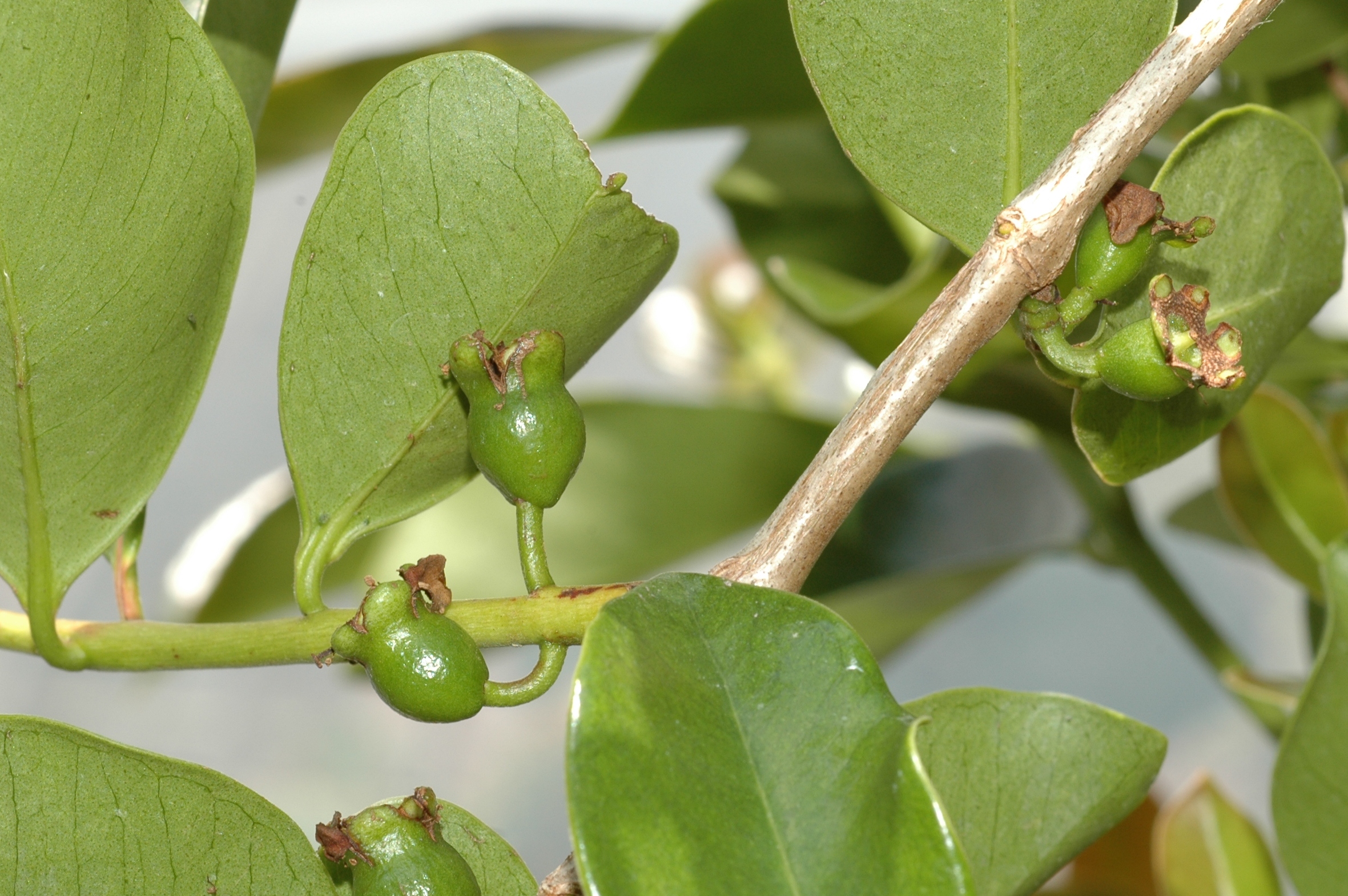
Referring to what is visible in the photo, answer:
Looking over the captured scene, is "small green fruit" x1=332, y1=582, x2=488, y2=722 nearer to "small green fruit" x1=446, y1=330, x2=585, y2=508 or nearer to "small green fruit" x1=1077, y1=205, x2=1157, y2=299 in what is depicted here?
"small green fruit" x1=446, y1=330, x2=585, y2=508

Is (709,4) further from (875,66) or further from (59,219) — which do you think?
(59,219)

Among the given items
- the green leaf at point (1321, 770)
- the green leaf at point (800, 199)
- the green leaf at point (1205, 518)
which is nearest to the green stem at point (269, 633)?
the green leaf at point (1321, 770)

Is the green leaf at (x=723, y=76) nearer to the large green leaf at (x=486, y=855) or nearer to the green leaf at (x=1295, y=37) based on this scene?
the green leaf at (x=1295, y=37)

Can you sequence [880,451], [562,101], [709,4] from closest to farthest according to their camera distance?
[880,451] < [709,4] < [562,101]

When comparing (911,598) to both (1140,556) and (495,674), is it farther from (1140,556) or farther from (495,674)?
(495,674)

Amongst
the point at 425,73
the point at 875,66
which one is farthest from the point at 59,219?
the point at 875,66

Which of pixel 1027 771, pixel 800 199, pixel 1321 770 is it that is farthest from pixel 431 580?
pixel 800 199

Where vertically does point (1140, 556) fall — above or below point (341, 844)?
above
